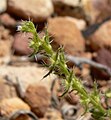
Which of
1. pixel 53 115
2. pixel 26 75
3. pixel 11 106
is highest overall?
pixel 26 75

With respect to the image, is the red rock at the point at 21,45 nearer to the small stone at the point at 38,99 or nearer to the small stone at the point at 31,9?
the small stone at the point at 31,9

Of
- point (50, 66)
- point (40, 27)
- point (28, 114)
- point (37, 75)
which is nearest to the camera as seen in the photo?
point (50, 66)

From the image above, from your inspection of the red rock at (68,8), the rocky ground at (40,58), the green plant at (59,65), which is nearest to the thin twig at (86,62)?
the rocky ground at (40,58)

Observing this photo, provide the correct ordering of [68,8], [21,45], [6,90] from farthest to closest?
[68,8] < [21,45] < [6,90]

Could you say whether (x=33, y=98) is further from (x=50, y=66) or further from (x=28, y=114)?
(x=50, y=66)

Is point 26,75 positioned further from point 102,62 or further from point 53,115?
point 102,62

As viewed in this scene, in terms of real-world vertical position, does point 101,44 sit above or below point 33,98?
above

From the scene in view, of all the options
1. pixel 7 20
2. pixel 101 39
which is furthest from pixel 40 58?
pixel 7 20

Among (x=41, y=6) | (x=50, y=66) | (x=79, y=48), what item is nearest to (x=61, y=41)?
(x=79, y=48)

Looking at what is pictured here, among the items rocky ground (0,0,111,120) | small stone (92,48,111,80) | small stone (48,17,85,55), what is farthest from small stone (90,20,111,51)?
small stone (92,48,111,80)
